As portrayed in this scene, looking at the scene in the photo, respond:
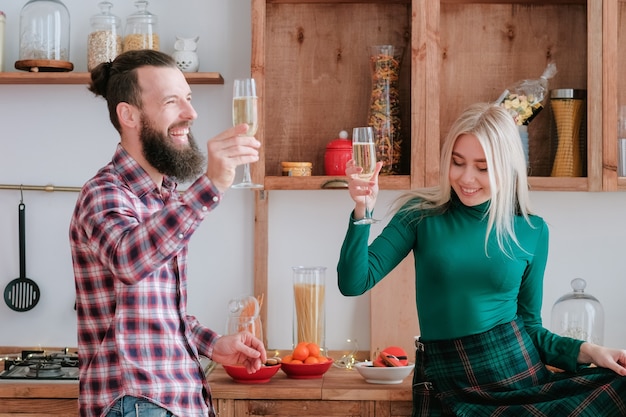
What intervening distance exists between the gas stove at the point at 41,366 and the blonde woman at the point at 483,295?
1098 millimetres

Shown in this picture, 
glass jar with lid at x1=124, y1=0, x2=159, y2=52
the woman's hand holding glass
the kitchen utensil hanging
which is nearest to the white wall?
the kitchen utensil hanging

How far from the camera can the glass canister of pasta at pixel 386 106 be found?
3.12 metres

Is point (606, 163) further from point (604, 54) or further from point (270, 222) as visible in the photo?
point (270, 222)

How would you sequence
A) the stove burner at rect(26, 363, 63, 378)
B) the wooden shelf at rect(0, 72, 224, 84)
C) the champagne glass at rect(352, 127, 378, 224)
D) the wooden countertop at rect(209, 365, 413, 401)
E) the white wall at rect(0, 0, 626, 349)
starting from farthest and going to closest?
the white wall at rect(0, 0, 626, 349) < the wooden shelf at rect(0, 72, 224, 84) < the stove burner at rect(26, 363, 63, 378) < the wooden countertop at rect(209, 365, 413, 401) < the champagne glass at rect(352, 127, 378, 224)

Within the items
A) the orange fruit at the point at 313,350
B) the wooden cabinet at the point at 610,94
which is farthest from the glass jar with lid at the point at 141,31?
the wooden cabinet at the point at 610,94

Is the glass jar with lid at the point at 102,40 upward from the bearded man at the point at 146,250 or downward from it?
upward

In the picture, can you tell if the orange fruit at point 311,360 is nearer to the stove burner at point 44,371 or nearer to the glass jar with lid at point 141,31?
the stove burner at point 44,371

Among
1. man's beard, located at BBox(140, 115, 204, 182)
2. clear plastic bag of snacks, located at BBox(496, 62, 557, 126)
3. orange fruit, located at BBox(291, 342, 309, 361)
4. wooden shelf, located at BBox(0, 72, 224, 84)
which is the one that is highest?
wooden shelf, located at BBox(0, 72, 224, 84)

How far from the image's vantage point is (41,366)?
3.01m

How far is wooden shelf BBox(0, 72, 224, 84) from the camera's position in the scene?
3197mm

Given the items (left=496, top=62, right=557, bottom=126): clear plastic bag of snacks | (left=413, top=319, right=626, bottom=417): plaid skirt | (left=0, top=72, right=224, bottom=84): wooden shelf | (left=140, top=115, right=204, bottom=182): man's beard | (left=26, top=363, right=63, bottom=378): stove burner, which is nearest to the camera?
(left=140, top=115, right=204, bottom=182): man's beard

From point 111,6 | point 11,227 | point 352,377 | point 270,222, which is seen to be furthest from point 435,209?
point 11,227

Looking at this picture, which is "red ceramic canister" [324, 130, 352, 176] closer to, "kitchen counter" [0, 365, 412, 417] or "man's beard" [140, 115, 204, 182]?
"kitchen counter" [0, 365, 412, 417]

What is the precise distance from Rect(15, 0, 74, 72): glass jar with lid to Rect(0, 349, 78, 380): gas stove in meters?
0.99
